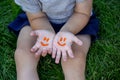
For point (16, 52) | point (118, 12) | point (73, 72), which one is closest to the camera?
point (73, 72)

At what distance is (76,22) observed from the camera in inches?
74.4

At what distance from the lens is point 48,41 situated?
1.77 metres

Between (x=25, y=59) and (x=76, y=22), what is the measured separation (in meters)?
0.33

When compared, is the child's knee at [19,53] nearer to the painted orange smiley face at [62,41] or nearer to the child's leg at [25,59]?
the child's leg at [25,59]

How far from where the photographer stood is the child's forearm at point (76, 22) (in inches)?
73.4

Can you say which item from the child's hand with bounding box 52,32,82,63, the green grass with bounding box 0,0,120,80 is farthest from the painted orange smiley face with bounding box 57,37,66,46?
the green grass with bounding box 0,0,120,80

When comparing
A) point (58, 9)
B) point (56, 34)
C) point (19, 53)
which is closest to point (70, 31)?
point (56, 34)

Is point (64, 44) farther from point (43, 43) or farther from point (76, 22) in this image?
point (76, 22)

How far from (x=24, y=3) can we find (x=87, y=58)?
0.45 m

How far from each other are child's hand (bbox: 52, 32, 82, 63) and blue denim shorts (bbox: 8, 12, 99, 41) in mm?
226

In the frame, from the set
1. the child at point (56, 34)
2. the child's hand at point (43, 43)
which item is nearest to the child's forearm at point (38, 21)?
the child at point (56, 34)

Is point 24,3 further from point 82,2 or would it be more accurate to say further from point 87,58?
point 87,58

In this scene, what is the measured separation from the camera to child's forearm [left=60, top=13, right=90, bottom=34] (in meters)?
1.86

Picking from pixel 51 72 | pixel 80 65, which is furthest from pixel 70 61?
pixel 51 72
